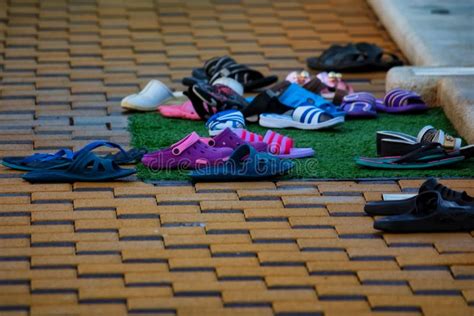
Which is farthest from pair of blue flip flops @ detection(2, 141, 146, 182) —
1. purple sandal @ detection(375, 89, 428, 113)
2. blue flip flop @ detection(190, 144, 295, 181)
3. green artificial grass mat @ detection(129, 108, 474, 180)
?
purple sandal @ detection(375, 89, 428, 113)

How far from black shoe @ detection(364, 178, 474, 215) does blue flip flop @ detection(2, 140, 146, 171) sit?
1.19m

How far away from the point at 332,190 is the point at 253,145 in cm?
52

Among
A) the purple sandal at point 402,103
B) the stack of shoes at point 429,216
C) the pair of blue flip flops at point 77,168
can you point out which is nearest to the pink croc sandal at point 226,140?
the pair of blue flip flops at point 77,168

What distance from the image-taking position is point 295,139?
566 cm

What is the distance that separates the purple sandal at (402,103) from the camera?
6109 mm

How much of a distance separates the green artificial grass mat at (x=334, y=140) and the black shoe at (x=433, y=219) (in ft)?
2.01

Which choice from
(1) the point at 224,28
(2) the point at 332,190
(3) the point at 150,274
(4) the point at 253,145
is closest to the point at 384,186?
(2) the point at 332,190

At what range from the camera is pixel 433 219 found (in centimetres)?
447

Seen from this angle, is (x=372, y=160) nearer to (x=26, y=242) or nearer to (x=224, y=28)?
(x=26, y=242)

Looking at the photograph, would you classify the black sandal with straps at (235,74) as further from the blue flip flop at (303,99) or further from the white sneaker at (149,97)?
the blue flip flop at (303,99)

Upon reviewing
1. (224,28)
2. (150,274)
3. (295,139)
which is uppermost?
(150,274)

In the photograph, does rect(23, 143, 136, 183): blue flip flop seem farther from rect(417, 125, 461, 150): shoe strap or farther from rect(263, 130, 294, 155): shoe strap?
rect(417, 125, 461, 150): shoe strap

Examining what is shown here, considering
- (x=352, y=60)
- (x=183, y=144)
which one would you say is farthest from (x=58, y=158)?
(x=352, y=60)

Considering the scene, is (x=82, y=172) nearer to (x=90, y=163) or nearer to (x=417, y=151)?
(x=90, y=163)
